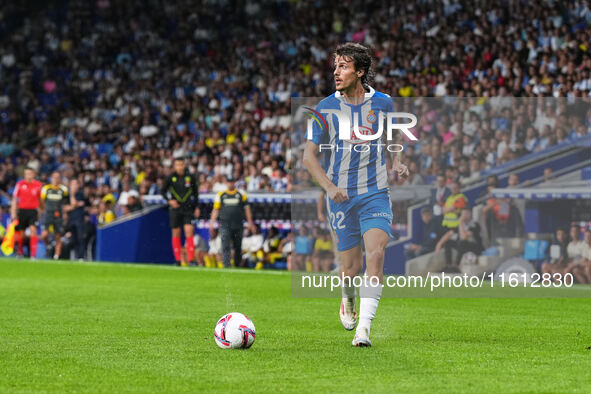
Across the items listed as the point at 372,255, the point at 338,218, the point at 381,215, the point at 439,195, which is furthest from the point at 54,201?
the point at 372,255

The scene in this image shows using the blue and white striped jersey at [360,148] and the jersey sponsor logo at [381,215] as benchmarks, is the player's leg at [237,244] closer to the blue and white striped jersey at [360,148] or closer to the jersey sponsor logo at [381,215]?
the blue and white striped jersey at [360,148]

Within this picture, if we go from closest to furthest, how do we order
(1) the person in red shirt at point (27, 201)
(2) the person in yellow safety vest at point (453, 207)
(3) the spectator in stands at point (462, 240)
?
1. (3) the spectator in stands at point (462, 240)
2. (2) the person in yellow safety vest at point (453, 207)
3. (1) the person in red shirt at point (27, 201)

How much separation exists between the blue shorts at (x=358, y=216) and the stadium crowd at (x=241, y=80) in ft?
23.7

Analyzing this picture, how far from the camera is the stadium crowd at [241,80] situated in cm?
1648

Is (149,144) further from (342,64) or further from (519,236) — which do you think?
(342,64)

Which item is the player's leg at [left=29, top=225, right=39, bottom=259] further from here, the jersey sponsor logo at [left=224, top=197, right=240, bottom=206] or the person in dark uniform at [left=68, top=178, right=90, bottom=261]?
the jersey sponsor logo at [left=224, top=197, right=240, bottom=206]

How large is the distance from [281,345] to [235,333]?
21.8 inches

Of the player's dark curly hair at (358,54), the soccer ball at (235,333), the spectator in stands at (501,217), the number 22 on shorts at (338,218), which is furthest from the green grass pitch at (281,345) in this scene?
the spectator in stands at (501,217)

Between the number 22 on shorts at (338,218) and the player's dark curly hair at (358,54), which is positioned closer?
the player's dark curly hair at (358,54)

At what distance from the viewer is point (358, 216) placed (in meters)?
8.48

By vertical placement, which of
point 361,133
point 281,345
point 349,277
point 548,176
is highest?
point 548,176

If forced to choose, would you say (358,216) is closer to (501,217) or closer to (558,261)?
(558,261)

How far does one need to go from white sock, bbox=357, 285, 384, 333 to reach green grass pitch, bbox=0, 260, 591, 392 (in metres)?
0.21

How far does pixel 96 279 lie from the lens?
1750 cm
